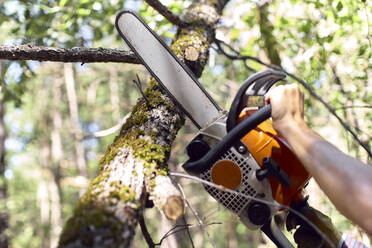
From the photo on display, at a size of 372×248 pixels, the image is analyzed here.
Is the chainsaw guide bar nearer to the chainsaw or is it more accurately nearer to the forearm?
the chainsaw

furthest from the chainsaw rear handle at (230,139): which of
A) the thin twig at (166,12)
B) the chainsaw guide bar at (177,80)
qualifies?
the thin twig at (166,12)

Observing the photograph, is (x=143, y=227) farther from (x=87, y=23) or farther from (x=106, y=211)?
(x=87, y=23)

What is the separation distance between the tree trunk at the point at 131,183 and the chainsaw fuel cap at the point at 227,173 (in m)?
0.23

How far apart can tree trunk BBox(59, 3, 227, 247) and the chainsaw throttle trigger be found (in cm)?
41

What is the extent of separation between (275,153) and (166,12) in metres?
1.32

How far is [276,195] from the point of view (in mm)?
1432

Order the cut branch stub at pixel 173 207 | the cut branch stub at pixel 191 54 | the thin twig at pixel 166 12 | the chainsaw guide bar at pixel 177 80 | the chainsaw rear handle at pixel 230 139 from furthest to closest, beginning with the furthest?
the thin twig at pixel 166 12, the cut branch stub at pixel 191 54, the chainsaw guide bar at pixel 177 80, the chainsaw rear handle at pixel 230 139, the cut branch stub at pixel 173 207

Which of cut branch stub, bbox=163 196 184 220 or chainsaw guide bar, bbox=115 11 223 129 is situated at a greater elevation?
chainsaw guide bar, bbox=115 11 223 129

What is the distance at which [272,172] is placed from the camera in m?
1.37

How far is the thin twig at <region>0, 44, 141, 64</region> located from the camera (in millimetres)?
1477

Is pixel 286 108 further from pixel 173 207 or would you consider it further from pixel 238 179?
pixel 173 207

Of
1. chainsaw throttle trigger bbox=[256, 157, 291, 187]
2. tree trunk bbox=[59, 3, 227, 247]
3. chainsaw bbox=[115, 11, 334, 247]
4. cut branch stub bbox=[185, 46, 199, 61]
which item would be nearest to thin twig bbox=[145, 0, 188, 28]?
cut branch stub bbox=[185, 46, 199, 61]

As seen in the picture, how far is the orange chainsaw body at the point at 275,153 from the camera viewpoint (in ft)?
4.65

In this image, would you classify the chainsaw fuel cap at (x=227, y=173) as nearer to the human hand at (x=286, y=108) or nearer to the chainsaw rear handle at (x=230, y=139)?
the chainsaw rear handle at (x=230, y=139)
